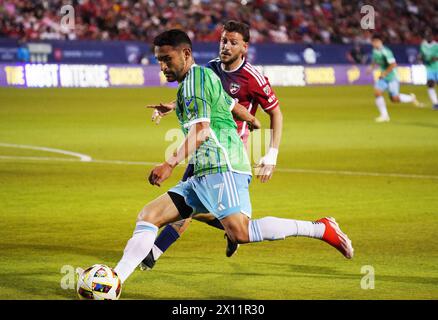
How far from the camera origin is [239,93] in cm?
946

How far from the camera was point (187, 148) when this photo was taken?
23.5 feet

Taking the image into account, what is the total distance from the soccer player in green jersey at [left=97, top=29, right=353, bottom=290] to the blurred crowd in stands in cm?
3191

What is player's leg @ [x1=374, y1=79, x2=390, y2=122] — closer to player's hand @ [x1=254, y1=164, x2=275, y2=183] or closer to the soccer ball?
player's hand @ [x1=254, y1=164, x2=275, y2=183]

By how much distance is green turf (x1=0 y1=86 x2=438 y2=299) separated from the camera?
8.15 meters

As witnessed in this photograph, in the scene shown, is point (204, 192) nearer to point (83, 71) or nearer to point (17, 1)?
point (83, 71)

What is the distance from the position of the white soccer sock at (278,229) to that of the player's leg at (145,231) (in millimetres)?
616

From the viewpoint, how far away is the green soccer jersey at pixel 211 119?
23.7 ft

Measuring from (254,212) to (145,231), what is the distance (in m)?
4.77

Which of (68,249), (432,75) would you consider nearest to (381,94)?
(432,75)

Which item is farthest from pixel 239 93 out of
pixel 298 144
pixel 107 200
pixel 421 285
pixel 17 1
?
pixel 17 1

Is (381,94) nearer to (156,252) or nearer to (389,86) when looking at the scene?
(389,86)

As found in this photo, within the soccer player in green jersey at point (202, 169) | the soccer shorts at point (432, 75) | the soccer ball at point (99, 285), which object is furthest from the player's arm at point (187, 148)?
the soccer shorts at point (432, 75)

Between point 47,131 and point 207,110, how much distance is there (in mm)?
15938

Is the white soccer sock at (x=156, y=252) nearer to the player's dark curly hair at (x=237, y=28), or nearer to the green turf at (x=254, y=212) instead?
the green turf at (x=254, y=212)
